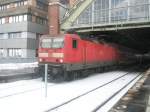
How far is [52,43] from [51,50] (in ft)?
1.60

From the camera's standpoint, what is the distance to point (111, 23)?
2569 centimetres

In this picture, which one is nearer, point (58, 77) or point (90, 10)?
point (58, 77)

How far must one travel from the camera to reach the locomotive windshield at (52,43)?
16.1 meters

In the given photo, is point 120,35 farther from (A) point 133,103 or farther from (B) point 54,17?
(A) point 133,103

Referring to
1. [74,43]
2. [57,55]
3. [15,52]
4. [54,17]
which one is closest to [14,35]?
[15,52]

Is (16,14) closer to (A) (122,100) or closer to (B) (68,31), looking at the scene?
(B) (68,31)

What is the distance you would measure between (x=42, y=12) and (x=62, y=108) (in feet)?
144

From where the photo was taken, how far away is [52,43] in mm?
16625

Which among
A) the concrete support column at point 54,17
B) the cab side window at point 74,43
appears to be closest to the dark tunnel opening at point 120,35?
the cab side window at point 74,43

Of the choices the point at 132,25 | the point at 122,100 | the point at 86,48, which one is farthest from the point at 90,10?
the point at 122,100

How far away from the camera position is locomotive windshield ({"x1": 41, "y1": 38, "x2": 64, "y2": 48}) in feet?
52.8

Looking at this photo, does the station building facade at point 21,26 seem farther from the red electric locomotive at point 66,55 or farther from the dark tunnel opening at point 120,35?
the red electric locomotive at point 66,55

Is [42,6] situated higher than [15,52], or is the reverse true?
[42,6]

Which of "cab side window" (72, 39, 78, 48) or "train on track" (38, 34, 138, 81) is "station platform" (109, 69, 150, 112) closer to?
"train on track" (38, 34, 138, 81)
